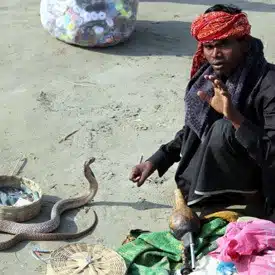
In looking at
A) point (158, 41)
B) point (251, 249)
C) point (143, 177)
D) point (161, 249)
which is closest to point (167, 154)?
point (143, 177)

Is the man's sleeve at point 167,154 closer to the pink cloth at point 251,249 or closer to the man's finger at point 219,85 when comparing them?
the man's finger at point 219,85

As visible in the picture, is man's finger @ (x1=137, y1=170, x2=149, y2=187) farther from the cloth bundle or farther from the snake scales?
the cloth bundle

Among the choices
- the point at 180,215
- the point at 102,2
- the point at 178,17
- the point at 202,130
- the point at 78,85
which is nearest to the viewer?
the point at 180,215

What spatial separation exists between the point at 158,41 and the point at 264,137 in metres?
4.51

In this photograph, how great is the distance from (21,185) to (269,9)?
6.06 metres

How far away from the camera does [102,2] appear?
7.16 metres

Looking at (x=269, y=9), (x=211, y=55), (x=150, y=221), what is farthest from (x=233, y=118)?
(x=269, y=9)

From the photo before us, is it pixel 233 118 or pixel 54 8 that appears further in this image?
pixel 54 8

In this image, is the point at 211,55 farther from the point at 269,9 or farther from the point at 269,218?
the point at 269,9

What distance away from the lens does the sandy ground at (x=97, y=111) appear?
14.2 ft

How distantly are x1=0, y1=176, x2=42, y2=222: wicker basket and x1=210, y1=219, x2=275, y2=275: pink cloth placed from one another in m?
1.38

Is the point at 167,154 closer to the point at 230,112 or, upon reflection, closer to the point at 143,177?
the point at 143,177

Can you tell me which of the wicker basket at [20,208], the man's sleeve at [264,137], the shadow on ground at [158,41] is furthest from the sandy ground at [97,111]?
the man's sleeve at [264,137]

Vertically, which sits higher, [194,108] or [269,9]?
[194,108]
